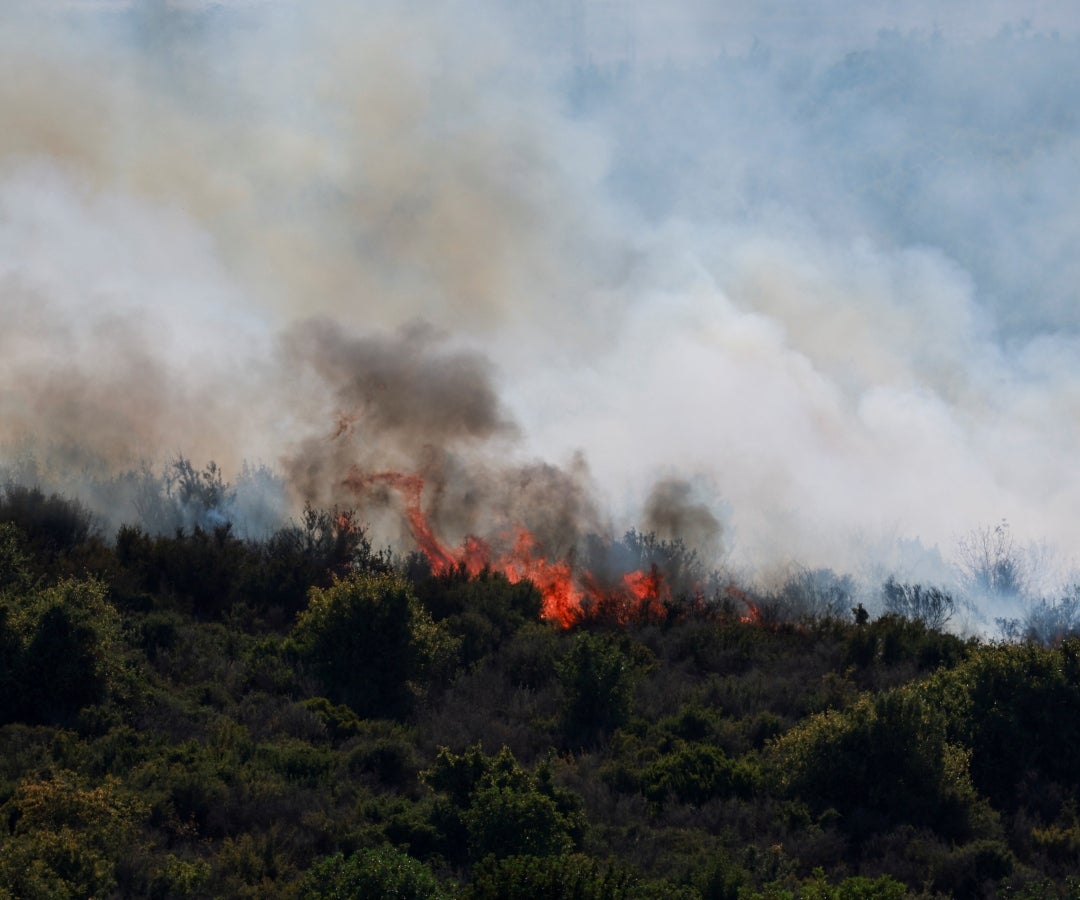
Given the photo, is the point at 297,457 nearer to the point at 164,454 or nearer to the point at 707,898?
the point at 164,454

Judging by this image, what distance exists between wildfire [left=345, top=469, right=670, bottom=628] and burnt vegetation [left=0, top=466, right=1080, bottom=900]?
669 mm

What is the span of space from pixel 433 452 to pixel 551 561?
7638 mm

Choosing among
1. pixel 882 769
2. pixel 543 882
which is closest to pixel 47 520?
pixel 882 769

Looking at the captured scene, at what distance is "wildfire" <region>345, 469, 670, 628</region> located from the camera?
129 ft

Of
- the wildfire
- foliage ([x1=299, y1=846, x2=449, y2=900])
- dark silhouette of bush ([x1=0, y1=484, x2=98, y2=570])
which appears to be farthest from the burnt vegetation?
the wildfire

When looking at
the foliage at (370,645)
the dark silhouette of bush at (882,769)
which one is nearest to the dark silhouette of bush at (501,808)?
the dark silhouette of bush at (882,769)

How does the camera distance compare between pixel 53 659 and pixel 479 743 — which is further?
pixel 53 659

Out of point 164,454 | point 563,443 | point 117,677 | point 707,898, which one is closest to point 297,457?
point 164,454

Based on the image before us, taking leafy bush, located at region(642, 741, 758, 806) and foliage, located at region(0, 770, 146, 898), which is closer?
foliage, located at region(0, 770, 146, 898)

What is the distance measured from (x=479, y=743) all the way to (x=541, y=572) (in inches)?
752

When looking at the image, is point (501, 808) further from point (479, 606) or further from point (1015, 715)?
point (479, 606)

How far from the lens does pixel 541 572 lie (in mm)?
43219

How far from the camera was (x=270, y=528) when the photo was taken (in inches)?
1796

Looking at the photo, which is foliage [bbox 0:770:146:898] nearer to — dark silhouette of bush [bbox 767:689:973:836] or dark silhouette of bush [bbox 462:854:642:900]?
dark silhouette of bush [bbox 462:854:642:900]
